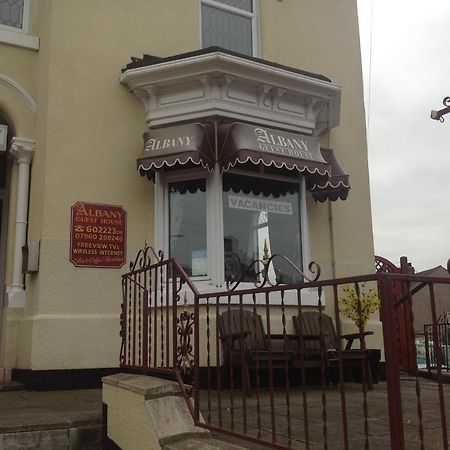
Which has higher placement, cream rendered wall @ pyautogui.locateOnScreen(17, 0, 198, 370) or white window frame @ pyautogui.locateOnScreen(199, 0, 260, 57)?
white window frame @ pyautogui.locateOnScreen(199, 0, 260, 57)

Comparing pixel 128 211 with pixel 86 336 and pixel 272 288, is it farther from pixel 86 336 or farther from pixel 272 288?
pixel 272 288

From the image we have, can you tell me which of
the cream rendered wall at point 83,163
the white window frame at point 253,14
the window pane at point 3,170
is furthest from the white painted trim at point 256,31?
the window pane at point 3,170

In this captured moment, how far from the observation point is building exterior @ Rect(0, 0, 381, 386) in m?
6.40

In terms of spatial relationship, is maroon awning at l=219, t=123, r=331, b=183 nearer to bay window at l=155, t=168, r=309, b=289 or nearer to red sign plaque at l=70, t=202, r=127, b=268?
bay window at l=155, t=168, r=309, b=289

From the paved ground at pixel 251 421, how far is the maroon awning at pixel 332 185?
277cm

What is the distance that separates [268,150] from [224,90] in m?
1.01

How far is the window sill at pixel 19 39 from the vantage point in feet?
22.8

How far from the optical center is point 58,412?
4578mm

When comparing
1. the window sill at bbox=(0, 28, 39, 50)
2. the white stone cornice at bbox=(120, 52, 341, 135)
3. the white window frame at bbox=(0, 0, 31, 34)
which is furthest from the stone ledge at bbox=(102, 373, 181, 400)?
the white window frame at bbox=(0, 0, 31, 34)

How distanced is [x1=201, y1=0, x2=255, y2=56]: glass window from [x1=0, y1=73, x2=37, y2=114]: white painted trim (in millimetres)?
2548

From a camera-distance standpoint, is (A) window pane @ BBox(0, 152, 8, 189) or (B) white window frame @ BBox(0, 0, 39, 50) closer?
(B) white window frame @ BBox(0, 0, 39, 50)

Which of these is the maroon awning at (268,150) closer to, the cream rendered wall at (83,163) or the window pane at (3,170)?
the cream rendered wall at (83,163)

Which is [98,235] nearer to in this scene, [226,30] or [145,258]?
[145,258]

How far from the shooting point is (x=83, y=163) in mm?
6672
